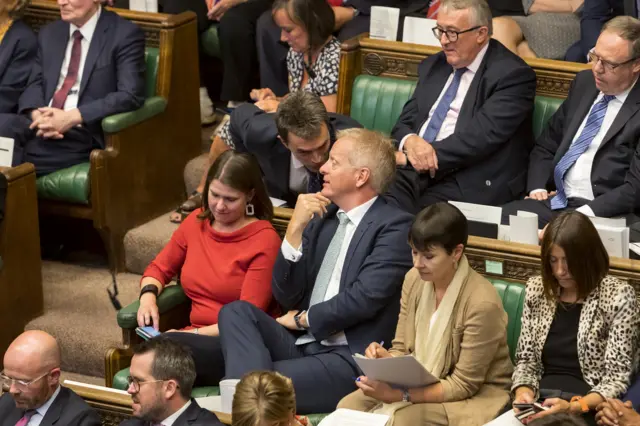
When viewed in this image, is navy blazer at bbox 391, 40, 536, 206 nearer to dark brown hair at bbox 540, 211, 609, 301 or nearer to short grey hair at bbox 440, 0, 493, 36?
short grey hair at bbox 440, 0, 493, 36

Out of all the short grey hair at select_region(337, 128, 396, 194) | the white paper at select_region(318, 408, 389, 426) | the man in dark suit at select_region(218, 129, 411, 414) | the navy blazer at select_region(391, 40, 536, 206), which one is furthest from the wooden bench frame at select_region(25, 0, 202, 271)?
the white paper at select_region(318, 408, 389, 426)

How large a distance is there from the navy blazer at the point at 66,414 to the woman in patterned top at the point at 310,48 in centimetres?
135

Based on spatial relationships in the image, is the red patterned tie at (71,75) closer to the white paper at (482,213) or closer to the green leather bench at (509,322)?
the green leather bench at (509,322)

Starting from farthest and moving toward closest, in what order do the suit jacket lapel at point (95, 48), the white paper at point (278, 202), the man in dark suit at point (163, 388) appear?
1. the suit jacket lapel at point (95, 48)
2. the white paper at point (278, 202)
3. the man in dark suit at point (163, 388)

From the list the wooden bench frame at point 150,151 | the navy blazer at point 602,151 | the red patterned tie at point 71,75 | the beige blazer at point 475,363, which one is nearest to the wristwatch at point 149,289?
the beige blazer at point 475,363

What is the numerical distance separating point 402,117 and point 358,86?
28 cm

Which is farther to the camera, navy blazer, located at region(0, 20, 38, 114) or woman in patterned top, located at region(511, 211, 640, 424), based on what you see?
navy blazer, located at region(0, 20, 38, 114)

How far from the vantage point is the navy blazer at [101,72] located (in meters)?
4.61

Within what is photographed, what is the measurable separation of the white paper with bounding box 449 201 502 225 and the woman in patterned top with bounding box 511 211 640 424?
1.33ft

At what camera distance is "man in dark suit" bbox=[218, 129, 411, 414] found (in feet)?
10.6

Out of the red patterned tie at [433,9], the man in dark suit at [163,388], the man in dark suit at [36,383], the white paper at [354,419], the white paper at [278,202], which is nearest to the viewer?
the white paper at [354,419]

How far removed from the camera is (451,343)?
10.0 ft

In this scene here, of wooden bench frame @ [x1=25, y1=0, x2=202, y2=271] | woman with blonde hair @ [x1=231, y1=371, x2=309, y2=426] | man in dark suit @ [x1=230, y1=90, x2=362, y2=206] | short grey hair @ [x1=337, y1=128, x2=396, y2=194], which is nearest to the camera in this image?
woman with blonde hair @ [x1=231, y1=371, x2=309, y2=426]

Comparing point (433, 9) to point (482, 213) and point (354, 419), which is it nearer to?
point (482, 213)
